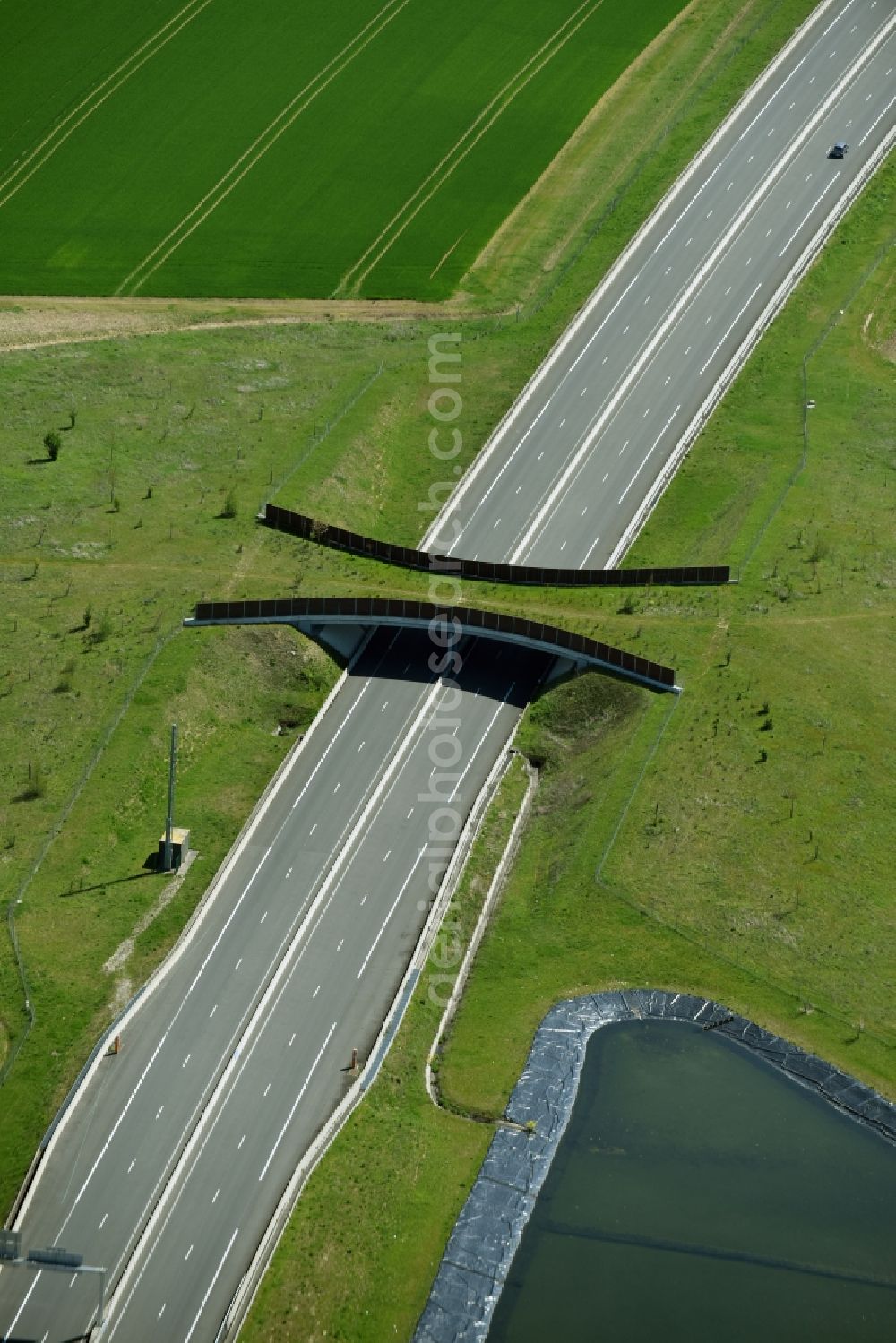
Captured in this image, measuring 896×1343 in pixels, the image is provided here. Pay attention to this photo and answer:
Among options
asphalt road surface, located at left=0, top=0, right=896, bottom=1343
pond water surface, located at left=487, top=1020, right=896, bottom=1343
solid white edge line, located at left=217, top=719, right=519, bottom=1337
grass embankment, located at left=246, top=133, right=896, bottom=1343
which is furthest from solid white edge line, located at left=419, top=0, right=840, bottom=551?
pond water surface, located at left=487, top=1020, right=896, bottom=1343

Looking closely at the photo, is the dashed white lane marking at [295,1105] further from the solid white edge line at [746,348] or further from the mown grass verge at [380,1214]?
the solid white edge line at [746,348]

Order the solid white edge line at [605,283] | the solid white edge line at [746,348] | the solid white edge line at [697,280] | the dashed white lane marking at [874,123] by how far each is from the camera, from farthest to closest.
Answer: the dashed white lane marking at [874,123] → the solid white edge line at [605,283] → the solid white edge line at [697,280] → the solid white edge line at [746,348]

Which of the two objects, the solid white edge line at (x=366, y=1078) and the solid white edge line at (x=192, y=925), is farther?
the solid white edge line at (x=192, y=925)

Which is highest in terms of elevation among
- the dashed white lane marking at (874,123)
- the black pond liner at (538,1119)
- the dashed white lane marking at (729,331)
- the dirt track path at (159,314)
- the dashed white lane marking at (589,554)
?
the dashed white lane marking at (874,123)

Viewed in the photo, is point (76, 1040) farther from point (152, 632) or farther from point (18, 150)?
point (18, 150)

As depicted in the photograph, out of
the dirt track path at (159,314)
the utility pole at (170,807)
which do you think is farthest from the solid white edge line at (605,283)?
the utility pole at (170,807)

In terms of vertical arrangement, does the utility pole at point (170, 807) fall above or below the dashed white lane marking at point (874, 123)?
below
